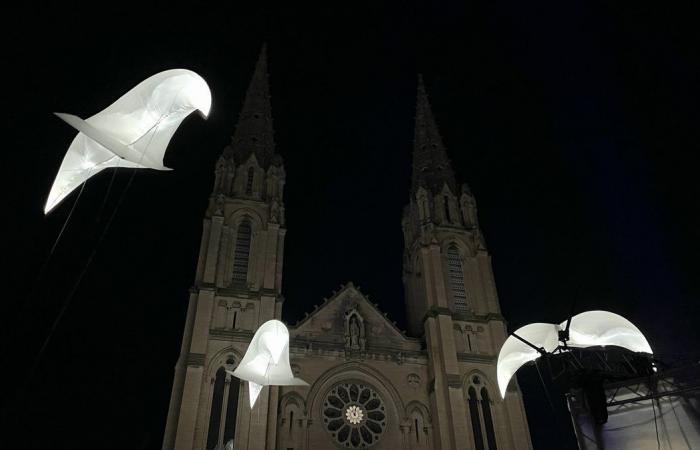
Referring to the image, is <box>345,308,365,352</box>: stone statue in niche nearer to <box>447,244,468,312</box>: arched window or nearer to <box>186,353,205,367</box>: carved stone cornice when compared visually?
<box>447,244,468,312</box>: arched window

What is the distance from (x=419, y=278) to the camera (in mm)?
28750

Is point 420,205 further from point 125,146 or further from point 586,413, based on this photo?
point 125,146

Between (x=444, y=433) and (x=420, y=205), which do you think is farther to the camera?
(x=420, y=205)

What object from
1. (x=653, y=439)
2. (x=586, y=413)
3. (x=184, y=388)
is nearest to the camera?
(x=653, y=439)

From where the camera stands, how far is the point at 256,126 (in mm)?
33250

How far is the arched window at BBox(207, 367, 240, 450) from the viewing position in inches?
759

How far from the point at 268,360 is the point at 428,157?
2527cm

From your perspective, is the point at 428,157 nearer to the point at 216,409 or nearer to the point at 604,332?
the point at 216,409

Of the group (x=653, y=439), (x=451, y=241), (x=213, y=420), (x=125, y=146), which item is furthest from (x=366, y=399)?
(x=125, y=146)

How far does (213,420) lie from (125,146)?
50.0 feet

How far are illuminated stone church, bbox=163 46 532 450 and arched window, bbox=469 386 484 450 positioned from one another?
0.05 metres

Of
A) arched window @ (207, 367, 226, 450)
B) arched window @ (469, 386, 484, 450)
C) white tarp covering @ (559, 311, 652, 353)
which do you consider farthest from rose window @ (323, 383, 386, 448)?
white tarp covering @ (559, 311, 652, 353)

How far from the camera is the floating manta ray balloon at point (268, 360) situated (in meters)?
13.1

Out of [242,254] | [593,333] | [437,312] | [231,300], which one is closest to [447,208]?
[437,312]
